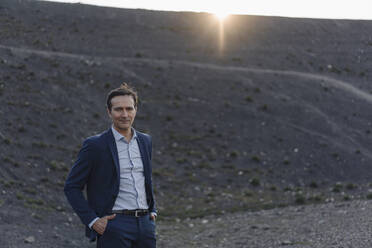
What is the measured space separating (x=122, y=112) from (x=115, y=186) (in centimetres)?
70

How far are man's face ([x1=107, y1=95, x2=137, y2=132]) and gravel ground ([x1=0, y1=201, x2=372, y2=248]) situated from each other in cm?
767

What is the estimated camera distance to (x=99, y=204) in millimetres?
4555

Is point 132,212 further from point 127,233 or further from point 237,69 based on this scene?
point 237,69

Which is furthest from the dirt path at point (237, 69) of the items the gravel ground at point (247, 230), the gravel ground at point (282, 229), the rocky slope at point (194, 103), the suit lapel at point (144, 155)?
the suit lapel at point (144, 155)

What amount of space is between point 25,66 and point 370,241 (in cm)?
2666

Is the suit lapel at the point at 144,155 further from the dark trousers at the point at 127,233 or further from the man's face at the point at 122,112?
the dark trousers at the point at 127,233

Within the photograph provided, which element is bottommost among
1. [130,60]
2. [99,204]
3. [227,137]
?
[99,204]

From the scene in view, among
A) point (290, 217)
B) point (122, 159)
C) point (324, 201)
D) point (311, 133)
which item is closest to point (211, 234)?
point (290, 217)

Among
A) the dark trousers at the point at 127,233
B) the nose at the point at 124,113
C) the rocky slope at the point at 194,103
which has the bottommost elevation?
the dark trousers at the point at 127,233

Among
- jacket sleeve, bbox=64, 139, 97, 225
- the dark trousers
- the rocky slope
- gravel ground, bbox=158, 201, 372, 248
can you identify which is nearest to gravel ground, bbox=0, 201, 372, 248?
gravel ground, bbox=158, 201, 372, 248

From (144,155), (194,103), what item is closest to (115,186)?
(144,155)

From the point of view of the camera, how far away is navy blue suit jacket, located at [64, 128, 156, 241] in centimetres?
452

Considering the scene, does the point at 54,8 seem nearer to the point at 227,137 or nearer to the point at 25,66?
the point at 25,66

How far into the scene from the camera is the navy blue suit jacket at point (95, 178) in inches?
178
